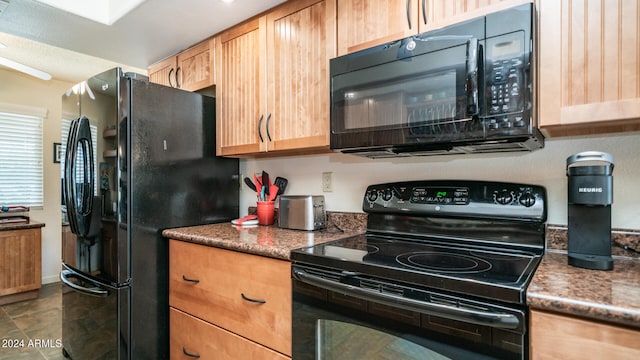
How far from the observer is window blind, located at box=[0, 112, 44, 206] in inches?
140

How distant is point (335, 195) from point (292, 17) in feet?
3.29

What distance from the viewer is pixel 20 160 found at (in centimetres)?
365

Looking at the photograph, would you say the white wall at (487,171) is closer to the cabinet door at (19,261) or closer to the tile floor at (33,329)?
the tile floor at (33,329)

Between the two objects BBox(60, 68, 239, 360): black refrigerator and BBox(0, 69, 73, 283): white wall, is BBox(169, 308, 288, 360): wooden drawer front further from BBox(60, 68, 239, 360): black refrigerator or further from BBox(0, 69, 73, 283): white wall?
BBox(0, 69, 73, 283): white wall

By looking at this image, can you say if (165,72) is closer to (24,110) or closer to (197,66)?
(197,66)

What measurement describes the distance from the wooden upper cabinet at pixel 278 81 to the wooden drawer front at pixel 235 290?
0.64 m

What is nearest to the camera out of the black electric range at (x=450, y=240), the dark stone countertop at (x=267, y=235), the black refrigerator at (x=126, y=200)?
the black electric range at (x=450, y=240)

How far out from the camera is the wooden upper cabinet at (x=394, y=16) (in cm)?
120

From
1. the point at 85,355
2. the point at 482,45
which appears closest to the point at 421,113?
the point at 482,45

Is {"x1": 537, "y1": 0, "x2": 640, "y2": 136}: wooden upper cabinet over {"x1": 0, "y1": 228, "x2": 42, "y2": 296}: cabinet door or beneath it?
over

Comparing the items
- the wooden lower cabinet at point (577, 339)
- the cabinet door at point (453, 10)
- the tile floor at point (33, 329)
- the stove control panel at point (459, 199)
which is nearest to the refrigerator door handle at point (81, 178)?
the tile floor at point (33, 329)

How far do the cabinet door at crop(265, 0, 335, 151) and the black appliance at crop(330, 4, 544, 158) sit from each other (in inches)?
5.3

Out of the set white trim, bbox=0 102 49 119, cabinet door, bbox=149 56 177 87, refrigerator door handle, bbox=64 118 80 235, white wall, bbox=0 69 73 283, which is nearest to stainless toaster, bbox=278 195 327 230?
refrigerator door handle, bbox=64 118 80 235

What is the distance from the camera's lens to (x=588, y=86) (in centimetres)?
100
